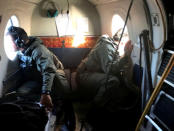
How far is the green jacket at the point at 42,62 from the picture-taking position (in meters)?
2.24

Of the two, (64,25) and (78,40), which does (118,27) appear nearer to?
(78,40)

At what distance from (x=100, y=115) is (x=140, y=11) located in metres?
1.49

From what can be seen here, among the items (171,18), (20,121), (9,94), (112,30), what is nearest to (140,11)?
(171,18)

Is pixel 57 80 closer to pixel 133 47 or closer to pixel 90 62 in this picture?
pixel 90 62

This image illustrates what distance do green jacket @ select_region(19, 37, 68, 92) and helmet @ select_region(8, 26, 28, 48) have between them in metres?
0.11

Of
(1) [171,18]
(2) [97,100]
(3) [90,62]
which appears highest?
(1) [171,18]

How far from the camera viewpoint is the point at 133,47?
110 inches

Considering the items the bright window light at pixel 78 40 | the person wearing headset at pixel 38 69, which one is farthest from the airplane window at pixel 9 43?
the bright window light at pixel 78 40

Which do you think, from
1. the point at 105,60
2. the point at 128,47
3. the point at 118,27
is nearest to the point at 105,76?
the point at 105,60

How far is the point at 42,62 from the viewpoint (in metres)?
2.38

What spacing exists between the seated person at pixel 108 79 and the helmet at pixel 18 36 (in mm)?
998

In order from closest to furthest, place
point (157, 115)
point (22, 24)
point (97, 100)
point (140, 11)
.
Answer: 1. point (157, 115)
2. point (140, 11)
3. point (97, 100)
4. point (22, 24)

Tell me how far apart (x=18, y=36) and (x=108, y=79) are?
4.48ft

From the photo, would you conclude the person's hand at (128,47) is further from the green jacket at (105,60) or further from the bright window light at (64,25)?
the bright window light at (64,25)
